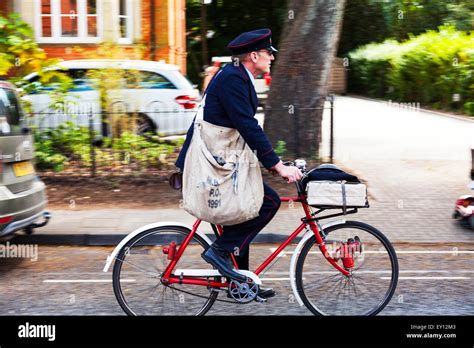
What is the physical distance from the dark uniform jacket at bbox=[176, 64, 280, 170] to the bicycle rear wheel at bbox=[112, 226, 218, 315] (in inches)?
30.5

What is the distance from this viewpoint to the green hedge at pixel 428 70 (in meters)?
20.3

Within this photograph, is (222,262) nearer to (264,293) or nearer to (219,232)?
(219,232)

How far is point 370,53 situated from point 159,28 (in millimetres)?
12551

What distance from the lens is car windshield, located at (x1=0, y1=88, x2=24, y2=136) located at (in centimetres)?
678

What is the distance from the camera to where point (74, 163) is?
1098 cm

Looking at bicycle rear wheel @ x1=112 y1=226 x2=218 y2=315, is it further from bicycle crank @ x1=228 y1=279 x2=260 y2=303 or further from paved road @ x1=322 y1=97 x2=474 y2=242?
paved road @ x1=322 y1=97 x2=474 y2=242

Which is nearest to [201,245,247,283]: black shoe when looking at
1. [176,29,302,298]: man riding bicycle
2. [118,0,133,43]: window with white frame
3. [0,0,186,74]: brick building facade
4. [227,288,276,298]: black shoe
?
[176,29,302,298]: man riding bicycle

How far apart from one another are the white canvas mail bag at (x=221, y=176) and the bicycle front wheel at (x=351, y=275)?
1.87 feet

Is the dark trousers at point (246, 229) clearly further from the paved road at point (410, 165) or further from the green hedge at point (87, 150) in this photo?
the green hedge at point (87, 150)

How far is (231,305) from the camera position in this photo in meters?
5.57

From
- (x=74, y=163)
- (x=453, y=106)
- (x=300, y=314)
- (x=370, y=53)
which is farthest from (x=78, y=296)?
(x=370, y=53)

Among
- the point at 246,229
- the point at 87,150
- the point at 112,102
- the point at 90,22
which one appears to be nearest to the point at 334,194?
the point at 246,229

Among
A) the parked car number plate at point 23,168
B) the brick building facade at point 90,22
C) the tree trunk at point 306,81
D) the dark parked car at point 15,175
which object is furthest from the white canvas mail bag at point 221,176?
the brick building facade at point 90,22
